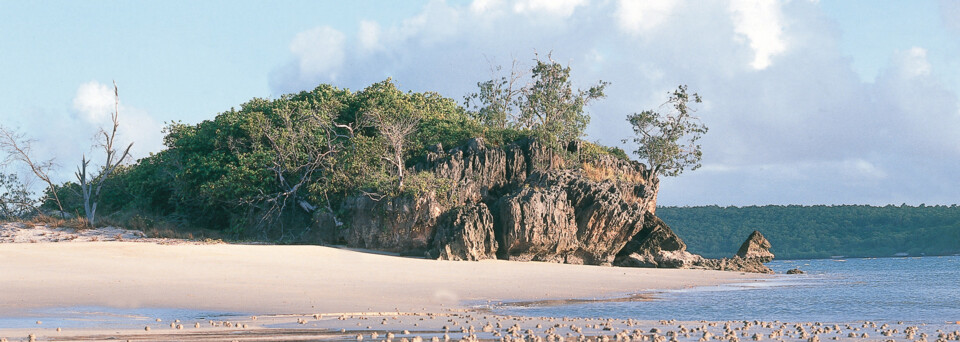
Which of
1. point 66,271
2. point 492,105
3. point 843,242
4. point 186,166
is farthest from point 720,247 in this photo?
point 66,271

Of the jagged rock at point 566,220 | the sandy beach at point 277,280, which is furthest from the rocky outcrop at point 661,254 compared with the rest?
the sandy beach at point 277,280

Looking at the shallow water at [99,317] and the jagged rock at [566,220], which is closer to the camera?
the shallow water at [99,317]

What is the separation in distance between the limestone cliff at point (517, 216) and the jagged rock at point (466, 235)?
0.04 meters

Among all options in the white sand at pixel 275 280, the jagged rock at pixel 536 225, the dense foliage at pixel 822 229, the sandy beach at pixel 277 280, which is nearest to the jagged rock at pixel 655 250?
the jagged rock at pixel 536 225

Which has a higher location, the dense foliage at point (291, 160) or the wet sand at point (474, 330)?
the dense foliage at point (291, 160)

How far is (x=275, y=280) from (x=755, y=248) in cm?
3779

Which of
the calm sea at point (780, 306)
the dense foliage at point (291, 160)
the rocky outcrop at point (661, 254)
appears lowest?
the calm sea at point (780, 306)

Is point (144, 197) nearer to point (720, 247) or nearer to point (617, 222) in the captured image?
point (617, 222)

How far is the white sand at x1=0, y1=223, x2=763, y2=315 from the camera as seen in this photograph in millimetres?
16219

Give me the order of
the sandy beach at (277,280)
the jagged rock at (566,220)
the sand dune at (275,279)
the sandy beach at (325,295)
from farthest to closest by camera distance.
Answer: the jagged rock at (566,220)
the sand dune at (275,279)
the sandy beach at (277,280)
the sandy beach at (325,295)

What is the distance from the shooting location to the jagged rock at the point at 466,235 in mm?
31625

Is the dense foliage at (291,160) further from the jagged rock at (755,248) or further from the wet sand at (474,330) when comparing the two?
the wet sand at (474,330)

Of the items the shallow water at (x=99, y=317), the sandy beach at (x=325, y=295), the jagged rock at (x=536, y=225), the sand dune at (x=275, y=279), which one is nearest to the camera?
the sandy beach at (x=325, y=295)

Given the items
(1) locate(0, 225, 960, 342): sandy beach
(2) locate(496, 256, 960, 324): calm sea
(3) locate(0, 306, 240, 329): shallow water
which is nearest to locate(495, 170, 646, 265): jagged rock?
(1) locate(0, 225, 960, 342): sandy beach
